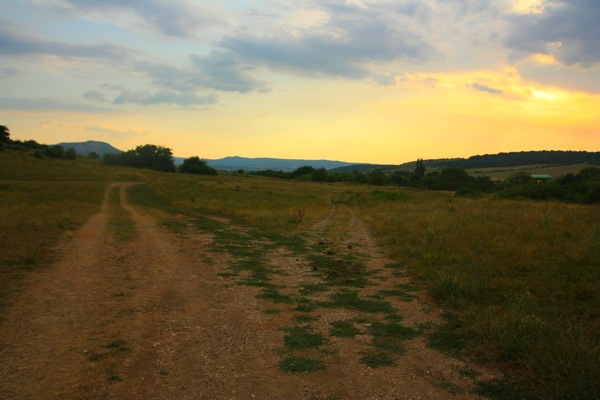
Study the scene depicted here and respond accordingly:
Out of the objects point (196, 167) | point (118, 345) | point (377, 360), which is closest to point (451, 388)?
point (377, 360)

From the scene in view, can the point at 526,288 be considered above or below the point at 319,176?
below

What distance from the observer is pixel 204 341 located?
5766mm

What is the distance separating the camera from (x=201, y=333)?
6.07 metres

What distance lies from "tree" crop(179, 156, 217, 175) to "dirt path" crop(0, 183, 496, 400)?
308 feet

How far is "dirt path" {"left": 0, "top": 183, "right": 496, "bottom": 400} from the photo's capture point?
4.46m

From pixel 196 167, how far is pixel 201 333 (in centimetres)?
10231

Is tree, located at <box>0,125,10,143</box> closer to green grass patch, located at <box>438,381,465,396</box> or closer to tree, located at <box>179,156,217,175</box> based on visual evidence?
tree, located at <box>179,156,217,175</box>

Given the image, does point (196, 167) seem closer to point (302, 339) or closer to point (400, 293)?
point (400, 293)

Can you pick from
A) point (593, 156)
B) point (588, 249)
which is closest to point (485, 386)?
point (588, 249)

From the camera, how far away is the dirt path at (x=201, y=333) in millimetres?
4461

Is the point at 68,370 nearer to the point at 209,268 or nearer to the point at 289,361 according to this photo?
the point at 289,361

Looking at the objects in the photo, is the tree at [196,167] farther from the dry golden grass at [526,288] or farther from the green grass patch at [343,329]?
the green grass patch at [343,329]

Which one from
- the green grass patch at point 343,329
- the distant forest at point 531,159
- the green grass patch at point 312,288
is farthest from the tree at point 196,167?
the green grass patch at point 343,329

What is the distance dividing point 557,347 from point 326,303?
12.5 ft
